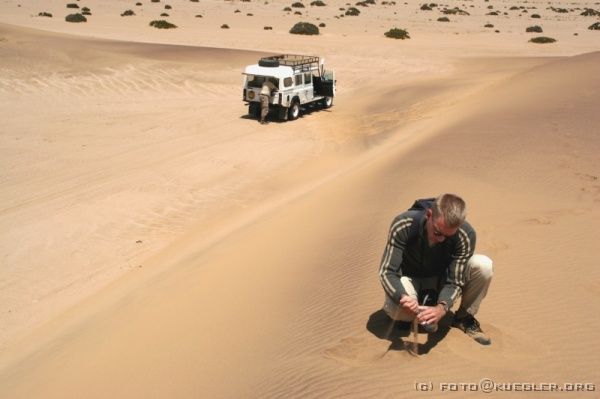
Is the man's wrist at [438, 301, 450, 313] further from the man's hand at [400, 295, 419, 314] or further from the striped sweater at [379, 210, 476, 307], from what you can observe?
the man's hand at [400, 295, 419, 314]

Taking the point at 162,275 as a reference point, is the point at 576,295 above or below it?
above

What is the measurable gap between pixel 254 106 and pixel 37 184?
8.06 meters

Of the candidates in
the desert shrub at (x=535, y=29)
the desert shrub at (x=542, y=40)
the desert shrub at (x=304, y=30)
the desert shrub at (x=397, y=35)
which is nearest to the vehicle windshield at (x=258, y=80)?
the desert shrub at (x=304, y=30)

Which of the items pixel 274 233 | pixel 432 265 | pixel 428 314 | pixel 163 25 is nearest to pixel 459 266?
pixel 432 265

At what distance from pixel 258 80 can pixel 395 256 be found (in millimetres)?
14568

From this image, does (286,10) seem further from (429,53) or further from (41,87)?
(41,87)

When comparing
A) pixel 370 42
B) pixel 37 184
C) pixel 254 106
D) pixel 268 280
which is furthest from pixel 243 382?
pixel 370 42

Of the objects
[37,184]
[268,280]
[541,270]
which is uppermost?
[541,270]

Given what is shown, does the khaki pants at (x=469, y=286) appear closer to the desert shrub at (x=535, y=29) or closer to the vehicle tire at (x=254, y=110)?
the vehicle tire at (x=254, y=110)

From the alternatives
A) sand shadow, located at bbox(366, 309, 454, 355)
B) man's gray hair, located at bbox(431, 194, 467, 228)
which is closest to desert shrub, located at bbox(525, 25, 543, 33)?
sand shadow, located at bbox(366, 309, 454, 355)

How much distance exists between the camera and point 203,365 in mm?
4555

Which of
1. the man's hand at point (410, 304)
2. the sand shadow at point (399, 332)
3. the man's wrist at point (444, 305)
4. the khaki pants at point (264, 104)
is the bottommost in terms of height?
the khaki pants at point (264, 104)

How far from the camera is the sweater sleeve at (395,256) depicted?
13.0 feet

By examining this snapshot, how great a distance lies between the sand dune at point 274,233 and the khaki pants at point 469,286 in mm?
285
